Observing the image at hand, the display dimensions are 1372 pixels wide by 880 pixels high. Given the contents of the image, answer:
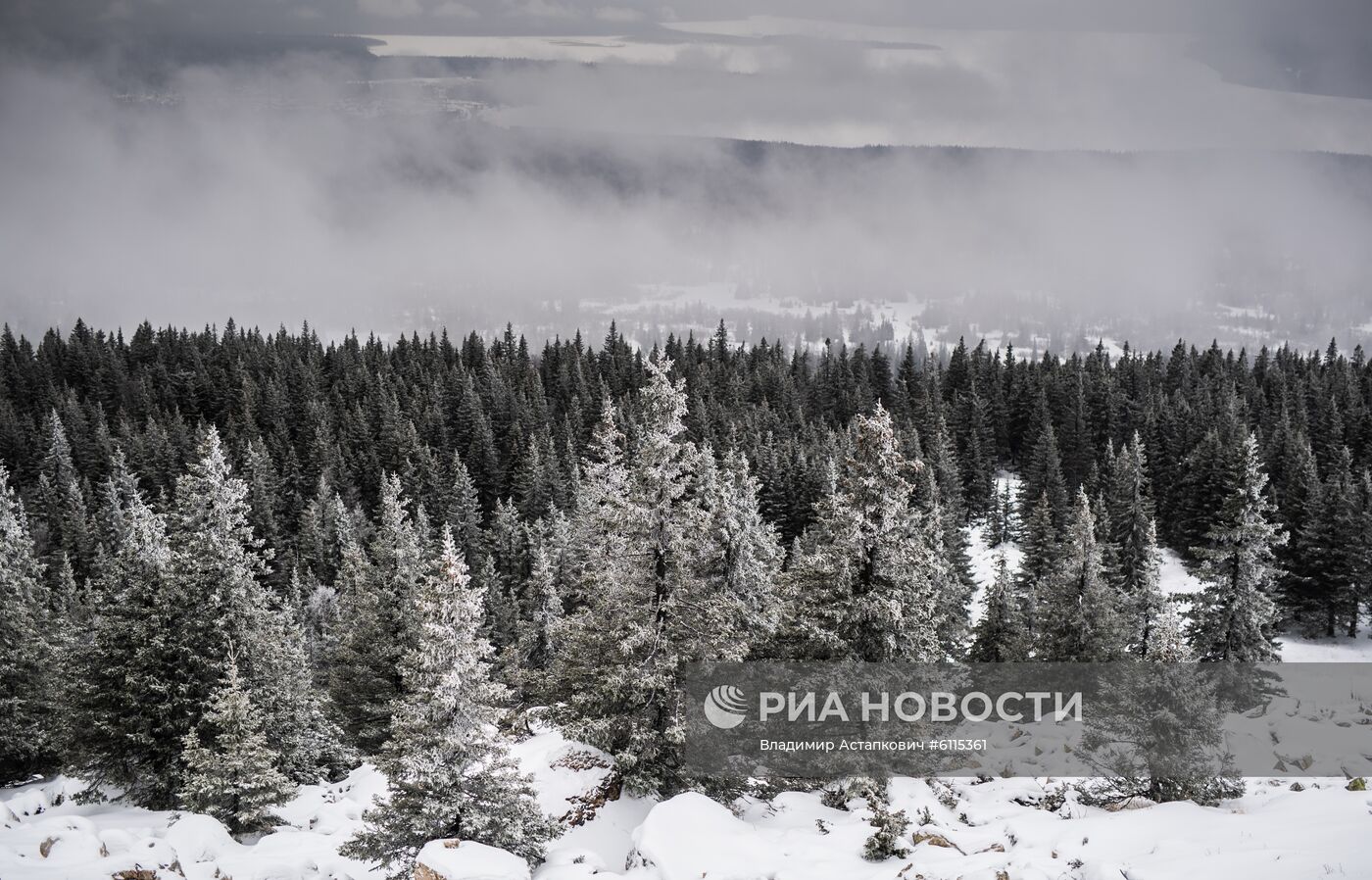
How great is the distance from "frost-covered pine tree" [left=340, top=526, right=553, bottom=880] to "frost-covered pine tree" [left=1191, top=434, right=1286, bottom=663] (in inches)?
1022

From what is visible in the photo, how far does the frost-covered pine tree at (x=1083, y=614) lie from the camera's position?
96.3 feet

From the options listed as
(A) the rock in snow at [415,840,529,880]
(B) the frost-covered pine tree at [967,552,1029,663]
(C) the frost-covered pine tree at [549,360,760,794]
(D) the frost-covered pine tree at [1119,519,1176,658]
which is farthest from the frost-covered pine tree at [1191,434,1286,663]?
(A) the rock in snow at [415,840,529,880]

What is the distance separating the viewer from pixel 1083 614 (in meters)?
29.7

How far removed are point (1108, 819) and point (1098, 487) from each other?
7762cm

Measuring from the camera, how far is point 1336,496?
191 feet

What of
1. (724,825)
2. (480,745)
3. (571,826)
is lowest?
(571,826)

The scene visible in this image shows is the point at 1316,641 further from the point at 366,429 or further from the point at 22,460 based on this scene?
the point at 22,460

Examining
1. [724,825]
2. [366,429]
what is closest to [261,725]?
[724,825]

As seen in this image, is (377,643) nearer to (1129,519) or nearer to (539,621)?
(539,621)

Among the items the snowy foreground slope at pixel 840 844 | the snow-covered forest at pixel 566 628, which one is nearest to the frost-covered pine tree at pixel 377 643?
the snow-covered forest at pixel 566 628

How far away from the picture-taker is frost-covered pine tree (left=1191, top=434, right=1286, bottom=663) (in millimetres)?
28734

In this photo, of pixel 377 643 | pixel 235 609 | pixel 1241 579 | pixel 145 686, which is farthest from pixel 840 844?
pixel 1241 579

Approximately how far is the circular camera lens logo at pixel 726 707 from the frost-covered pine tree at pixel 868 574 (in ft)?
6.30

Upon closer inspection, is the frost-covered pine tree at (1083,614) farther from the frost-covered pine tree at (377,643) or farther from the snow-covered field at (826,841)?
the frost-covered pine tree at (377,643)
